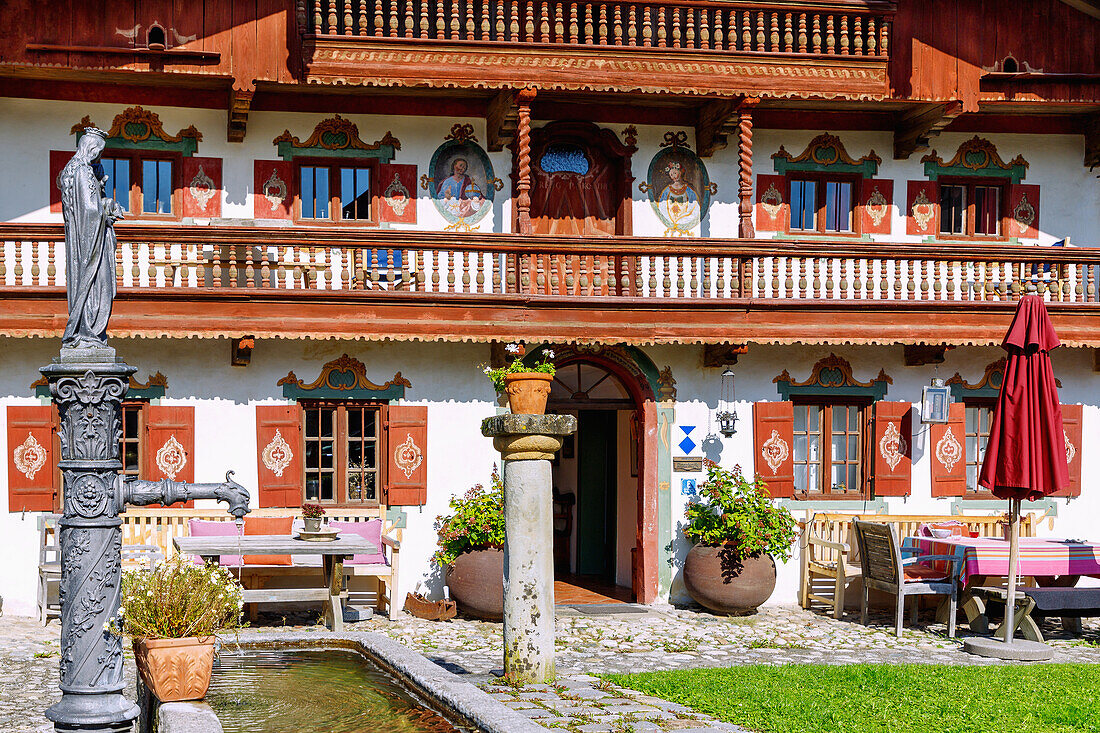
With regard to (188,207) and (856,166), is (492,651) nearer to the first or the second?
(188,207)

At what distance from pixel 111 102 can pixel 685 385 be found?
7301 mm

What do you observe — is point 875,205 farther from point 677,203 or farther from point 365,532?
point 365,532

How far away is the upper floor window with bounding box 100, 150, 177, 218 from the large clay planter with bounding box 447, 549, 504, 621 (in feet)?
17.5

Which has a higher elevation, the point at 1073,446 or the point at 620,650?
the point at 1073,446

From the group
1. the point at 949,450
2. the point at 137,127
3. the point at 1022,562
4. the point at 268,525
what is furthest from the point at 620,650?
the point at 137,127

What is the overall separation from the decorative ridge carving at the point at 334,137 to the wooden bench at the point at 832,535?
6.77 meters

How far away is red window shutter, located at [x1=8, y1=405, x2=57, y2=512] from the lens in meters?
14.3

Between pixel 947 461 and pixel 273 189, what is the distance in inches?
337

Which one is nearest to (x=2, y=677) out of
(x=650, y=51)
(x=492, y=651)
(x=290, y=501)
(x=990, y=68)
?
(x=492, y=651)

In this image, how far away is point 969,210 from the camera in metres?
17.1

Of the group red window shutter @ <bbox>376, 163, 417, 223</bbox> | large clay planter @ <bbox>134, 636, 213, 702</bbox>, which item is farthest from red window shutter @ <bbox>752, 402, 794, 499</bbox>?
large clay planter @ <bbox>134, 636, 213, 702</bbox>

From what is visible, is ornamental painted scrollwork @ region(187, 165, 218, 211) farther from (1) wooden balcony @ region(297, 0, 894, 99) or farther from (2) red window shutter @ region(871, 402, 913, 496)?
(2) red window shutter @ region(871, 402, 913, 496)

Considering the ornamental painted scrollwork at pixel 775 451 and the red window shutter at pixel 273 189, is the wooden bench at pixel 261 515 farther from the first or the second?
the ornamental painted scrollwork at pixel 775 451

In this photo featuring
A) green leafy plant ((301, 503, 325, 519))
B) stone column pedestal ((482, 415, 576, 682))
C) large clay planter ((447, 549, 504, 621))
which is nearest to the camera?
stone column pedestal ((482, 415, 576, 682))
